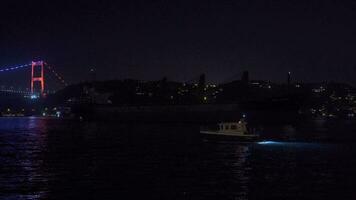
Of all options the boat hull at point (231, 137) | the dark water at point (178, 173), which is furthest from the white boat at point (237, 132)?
the dark water at point (178, 173)

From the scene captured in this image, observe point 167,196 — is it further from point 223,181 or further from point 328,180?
point 328,180

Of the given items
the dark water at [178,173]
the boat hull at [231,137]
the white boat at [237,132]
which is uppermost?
the white boat at [237,132]

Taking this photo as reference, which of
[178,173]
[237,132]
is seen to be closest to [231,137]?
[237,132]

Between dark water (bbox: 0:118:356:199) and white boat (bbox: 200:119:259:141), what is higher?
white boat (bbox: 200:119:259:141)

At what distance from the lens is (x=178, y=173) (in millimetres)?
32156

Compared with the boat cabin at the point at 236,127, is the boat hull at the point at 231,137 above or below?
below

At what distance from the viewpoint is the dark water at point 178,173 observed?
83.6 feet

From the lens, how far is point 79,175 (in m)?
31.1

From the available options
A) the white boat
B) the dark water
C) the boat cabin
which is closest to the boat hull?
the white boat

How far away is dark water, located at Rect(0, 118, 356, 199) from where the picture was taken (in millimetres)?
25484

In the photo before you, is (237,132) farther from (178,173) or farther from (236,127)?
(178,173)

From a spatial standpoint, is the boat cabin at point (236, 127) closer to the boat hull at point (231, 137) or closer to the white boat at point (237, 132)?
the white boat at point (237, 132)

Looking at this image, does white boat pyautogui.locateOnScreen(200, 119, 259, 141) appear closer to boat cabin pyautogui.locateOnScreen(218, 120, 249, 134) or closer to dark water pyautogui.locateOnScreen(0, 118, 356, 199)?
boat cabin pyautogui.locateOnScreen(218, 120, 249, 134)

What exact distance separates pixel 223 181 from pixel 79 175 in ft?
23.9
